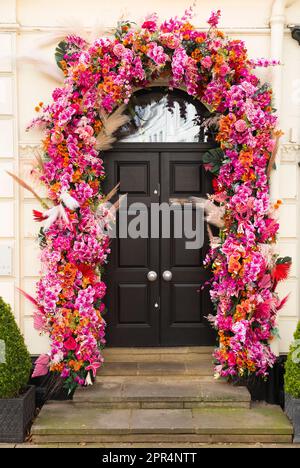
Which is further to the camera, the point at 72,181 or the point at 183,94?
the point at 183,94

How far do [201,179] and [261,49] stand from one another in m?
1.58

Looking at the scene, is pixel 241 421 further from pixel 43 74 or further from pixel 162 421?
pixel 43 74

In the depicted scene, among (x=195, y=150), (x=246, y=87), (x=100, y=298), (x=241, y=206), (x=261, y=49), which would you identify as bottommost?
(x=100, y=298)

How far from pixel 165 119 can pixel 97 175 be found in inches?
43.8

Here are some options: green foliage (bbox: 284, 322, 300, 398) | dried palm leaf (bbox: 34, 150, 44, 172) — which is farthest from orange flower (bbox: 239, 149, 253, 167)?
dried palm leaf (bbox: 34, 150, 44, 172)

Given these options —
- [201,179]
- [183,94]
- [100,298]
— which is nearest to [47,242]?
[100,298]

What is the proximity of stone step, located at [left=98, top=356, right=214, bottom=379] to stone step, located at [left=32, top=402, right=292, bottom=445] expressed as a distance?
0.65m

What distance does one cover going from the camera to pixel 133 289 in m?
6.44

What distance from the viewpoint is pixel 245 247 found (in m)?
5.71

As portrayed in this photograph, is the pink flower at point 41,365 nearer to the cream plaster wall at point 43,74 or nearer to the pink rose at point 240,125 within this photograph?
the cream plaster wall at point 43,74

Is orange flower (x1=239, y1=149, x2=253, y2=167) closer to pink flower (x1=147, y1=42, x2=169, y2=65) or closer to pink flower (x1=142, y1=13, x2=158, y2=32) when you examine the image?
pink flower (x1=147, y1=42, x2=169, y2=65)

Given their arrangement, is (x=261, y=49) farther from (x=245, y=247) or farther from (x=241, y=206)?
(x=245, y=247)

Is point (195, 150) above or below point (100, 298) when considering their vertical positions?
above

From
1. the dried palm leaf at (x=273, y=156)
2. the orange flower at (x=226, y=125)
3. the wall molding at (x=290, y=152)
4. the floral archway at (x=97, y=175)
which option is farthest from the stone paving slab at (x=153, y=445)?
the orange flower at (x=226, y=125)
